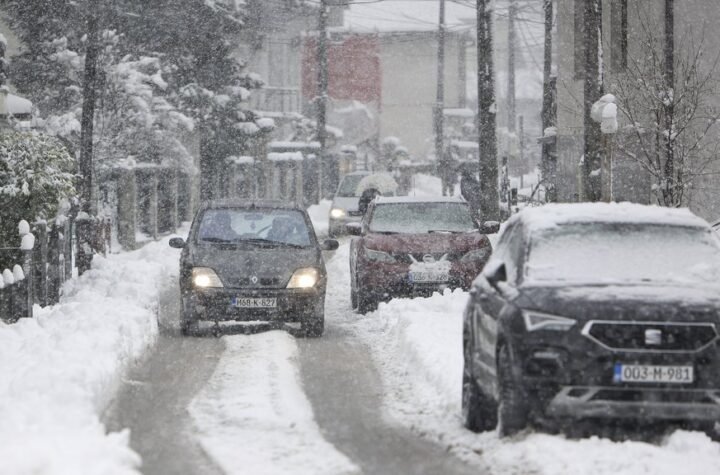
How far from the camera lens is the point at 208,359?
12703 millimetres

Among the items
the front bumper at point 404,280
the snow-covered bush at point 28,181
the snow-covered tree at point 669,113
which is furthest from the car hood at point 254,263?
the snow-covered tree at point 669,113

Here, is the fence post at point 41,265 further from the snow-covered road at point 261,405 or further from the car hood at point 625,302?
the car hood at point 625,302

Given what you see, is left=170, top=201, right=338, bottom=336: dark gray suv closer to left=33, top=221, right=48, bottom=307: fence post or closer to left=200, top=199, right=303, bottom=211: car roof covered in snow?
left=200, top=199, right=303, bottom=211: car roof covered in snow

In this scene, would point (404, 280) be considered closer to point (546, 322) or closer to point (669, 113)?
point (669, 113)

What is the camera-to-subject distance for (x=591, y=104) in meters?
18.3

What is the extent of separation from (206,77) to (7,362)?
27955 millimetres

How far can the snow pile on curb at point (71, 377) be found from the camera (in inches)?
283

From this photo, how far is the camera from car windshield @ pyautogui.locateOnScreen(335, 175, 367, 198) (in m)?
36.1

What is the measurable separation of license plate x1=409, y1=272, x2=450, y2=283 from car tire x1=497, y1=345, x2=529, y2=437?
849 centimetres

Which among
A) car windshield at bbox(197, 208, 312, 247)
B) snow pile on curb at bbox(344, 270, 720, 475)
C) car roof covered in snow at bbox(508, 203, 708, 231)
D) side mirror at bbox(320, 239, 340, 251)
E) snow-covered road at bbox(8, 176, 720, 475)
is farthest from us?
side mirror at bbox(320, 239, 340, 251)

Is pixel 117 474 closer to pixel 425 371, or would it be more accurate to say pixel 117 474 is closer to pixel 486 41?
pixel 425 371

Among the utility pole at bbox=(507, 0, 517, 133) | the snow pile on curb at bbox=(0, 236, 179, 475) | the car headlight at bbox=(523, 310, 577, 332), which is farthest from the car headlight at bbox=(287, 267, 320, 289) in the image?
the utility pole at bbox=(507, 0, 517, 133)

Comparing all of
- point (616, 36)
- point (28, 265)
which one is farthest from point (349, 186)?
point (28, 265)

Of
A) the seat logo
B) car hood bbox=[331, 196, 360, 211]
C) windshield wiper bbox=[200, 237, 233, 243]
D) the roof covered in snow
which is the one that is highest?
the roof covered in snow
